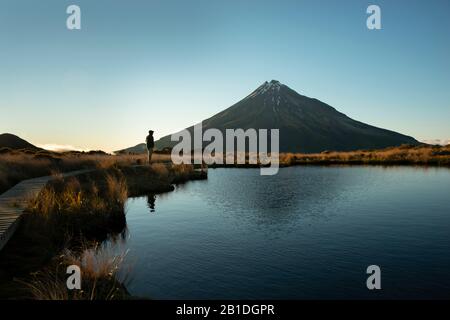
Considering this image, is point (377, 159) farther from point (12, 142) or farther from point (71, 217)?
point (12, 142)

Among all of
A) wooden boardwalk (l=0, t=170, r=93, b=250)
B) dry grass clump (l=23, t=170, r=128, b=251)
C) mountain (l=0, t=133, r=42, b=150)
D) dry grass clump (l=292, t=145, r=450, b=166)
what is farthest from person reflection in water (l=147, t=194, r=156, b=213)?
mountain (l=0, t=133, r=42, b=150)

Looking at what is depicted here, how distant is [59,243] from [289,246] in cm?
752

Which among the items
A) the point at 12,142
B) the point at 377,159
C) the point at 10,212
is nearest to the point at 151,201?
the point at 10,212

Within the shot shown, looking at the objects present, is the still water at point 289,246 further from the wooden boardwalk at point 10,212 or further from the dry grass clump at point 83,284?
the wooden boardwalk at point 10,212

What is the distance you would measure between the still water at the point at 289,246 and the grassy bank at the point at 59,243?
117cm

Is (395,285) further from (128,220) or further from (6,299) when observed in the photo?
(128,220)

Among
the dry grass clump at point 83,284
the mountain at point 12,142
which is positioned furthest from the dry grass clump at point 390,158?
the mountain at point 12,142

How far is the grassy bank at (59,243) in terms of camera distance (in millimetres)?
7660

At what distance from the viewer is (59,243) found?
38.6 feet

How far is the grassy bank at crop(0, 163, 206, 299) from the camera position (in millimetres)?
7660

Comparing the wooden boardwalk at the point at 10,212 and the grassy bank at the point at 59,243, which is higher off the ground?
the wooden boardwalk at the point at 10,212

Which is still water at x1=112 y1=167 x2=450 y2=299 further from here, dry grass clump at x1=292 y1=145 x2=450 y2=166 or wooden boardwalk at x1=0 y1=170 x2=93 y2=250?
dry grass clump at x1=292 y1=145 x2=450 y2=166
